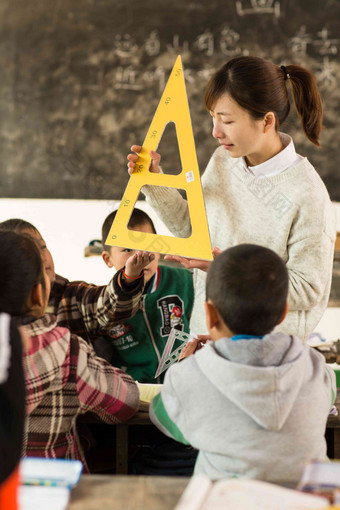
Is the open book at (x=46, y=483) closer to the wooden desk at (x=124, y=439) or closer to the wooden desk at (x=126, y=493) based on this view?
the wooden desk at (x=126, y=493)

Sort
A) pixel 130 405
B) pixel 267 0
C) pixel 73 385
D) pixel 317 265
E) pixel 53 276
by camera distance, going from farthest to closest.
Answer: pixel 267 0 → pixel 53 276 → pixel 317 265 → pixel 130 405 → pixel 73 385

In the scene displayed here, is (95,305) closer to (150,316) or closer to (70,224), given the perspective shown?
(150,316)

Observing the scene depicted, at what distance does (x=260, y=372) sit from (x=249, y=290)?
0.17m

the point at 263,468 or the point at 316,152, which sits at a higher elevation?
the point at 316,152

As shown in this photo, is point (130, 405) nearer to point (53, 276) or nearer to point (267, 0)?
point (53, 276)

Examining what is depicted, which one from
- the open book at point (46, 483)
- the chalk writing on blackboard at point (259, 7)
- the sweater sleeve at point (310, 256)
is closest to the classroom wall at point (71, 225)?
the chalk writing on blackboard at point (259, 7)

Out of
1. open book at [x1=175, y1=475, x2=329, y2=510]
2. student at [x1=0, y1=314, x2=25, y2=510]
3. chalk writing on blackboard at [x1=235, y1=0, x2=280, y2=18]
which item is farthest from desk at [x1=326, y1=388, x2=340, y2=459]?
chalk writing on blackboard at [x1=235, y1=0, x2=280, y2=18]

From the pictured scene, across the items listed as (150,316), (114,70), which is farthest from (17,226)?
(114,70)

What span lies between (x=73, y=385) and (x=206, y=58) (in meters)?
3.50

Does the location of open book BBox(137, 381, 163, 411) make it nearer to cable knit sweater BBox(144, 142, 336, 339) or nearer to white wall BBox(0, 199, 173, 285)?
cable knit sweater BBox(144, 142, 336, 339)

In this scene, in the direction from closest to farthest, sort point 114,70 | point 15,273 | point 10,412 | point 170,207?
1. point 10,412
2. point 15,273
3. point 170,207
4. point 114,70

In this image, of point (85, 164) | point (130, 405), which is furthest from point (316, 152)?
point (130, 405)

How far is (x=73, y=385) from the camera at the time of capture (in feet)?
4.45

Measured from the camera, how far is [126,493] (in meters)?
0.91
